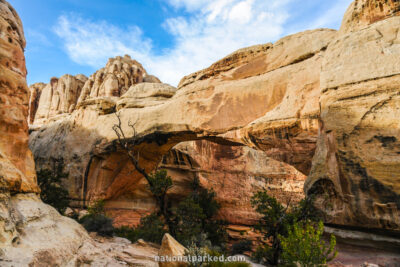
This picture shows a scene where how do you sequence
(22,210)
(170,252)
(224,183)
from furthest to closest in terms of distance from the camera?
(224,183) → (22,210) → (170,252)

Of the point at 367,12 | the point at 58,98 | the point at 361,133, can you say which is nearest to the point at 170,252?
the point at 361,133

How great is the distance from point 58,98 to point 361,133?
33299mm

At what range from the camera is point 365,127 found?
604 cm

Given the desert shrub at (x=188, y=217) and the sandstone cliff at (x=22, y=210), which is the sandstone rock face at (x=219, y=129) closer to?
the desert shrub at (x=188, y=217)

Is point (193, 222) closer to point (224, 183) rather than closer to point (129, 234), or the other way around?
point (129, 234)

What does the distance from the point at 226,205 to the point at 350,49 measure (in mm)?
14528

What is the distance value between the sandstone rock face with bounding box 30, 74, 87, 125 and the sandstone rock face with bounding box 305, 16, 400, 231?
29.8 meters

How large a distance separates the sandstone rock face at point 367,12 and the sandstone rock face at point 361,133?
0.59 meters

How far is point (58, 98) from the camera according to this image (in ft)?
97.3

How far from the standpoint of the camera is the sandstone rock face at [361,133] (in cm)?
548

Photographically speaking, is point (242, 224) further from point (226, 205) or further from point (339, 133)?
point (339, 133)

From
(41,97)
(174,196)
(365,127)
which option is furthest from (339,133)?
(41,97)

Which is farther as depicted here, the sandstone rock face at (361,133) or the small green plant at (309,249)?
the sandstone rock face at (361,133)

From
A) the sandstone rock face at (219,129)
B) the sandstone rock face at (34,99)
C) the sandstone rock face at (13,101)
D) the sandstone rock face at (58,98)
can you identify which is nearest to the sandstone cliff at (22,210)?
the sandstone rock face at (13,101)
